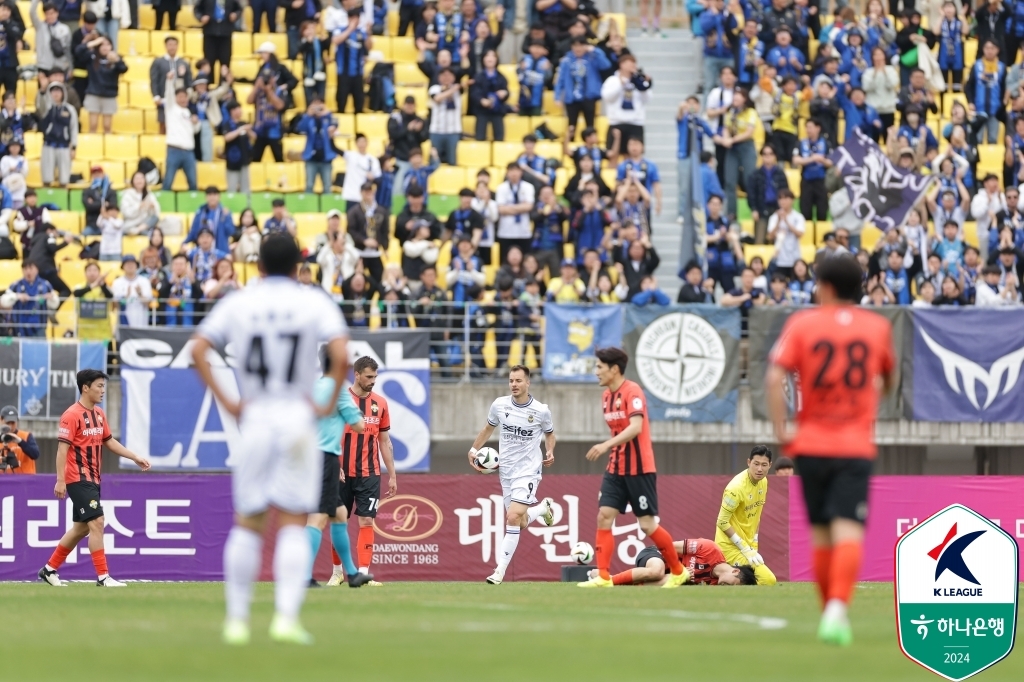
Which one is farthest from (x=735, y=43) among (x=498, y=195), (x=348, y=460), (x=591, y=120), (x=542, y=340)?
(x=348, y=460)

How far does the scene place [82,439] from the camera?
17.8 metres

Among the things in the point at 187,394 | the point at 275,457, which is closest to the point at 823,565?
the point at 275,457

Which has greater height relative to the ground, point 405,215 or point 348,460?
point 405,215

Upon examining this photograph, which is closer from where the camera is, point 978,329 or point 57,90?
point 978,329

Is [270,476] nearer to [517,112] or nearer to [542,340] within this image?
[542,340]

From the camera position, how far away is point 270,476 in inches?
364

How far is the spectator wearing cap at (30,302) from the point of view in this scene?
24.6 metres

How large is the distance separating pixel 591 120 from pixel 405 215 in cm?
456

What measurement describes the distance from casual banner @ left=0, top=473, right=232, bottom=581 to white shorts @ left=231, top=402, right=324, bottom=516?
13.3 m

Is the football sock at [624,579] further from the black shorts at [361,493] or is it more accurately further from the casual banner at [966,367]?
the casual banner at [966,367]

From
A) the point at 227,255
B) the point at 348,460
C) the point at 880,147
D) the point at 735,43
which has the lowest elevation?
the point at 348,460

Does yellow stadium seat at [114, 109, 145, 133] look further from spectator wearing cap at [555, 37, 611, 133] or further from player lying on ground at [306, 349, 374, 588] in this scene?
player lying on ground at [306, 349, 374, 588]

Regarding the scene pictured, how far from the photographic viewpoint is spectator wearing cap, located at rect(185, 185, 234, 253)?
2650 cm

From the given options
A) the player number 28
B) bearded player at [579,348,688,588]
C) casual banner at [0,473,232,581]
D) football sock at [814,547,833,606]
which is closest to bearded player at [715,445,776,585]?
bearded player at [579,348,688,588]
